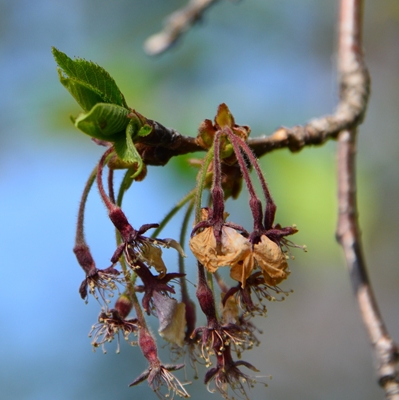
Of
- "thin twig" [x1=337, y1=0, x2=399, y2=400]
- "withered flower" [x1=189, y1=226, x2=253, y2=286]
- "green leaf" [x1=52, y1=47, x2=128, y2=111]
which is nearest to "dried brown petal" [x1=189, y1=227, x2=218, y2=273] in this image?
"withered flower" [x1=189, y1=226, x2=253, y2=286]

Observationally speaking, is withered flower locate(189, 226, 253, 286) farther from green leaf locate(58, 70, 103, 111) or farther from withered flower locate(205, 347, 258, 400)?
green leaf locate(58, 70, 103, 111)

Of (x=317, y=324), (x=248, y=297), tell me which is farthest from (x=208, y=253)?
(x=317, y=324)

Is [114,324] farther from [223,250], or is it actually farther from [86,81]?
[86,81]

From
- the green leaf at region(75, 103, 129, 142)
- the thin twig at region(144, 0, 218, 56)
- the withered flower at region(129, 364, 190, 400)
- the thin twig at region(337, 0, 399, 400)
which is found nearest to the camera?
the green leaf at region(75, 103, 129, 142)

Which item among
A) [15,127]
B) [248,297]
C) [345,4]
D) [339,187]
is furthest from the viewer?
[15,127]

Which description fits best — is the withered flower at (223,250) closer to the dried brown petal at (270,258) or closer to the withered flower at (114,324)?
the dried brown petal at (270,258)

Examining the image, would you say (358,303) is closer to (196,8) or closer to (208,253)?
(208,253)

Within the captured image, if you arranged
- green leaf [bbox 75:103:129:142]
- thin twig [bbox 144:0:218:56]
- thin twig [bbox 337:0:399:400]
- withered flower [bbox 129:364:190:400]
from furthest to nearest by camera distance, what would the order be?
1. thin twig [bbox 144:0:218:56]
2. thin twig [bbox 337:0:399:400]
3. withered flower [bbox 129:364:190:400]
4. green leaf [bbox 75:103:129:142]
